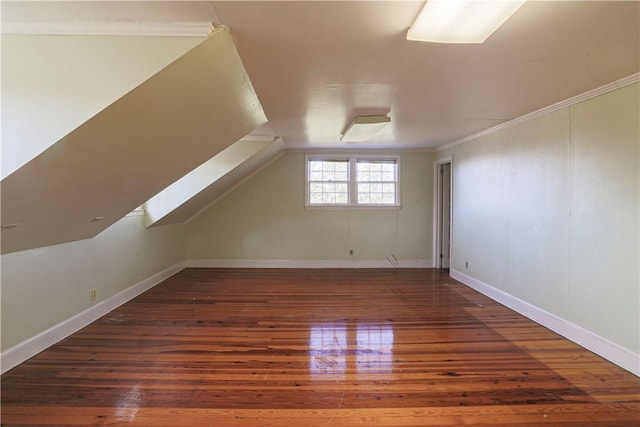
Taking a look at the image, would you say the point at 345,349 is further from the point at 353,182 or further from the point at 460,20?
the point at 353,182

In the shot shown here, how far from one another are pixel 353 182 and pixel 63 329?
477 cm

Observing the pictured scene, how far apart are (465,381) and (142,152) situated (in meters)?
2.86

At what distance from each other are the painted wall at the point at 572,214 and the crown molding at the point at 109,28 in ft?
10.2

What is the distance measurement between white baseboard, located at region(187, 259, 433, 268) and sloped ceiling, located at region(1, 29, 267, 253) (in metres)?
3.18

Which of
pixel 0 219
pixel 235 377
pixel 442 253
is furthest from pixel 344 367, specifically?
pixel 442 253

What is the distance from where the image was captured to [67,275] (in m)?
3.04

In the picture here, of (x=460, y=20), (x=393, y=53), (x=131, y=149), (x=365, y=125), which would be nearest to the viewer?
(x=460, y=20)

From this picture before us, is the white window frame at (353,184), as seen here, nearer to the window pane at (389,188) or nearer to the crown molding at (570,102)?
the window pane at (389,188)

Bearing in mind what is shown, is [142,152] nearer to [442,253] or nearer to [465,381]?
[465,381]

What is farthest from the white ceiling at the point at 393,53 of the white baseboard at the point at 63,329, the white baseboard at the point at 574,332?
the white baseboard at the point at 63,329

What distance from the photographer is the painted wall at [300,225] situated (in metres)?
6.24

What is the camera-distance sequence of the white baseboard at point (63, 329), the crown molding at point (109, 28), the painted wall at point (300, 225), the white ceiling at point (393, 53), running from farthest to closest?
the painted wall at point (300, 225), the white baseboard at point (63, 329), the crown molding at point (109, 28), the white ceiling at point (393, 53)

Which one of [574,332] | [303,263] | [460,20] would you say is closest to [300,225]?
[303,263]

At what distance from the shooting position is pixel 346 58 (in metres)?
2.08
